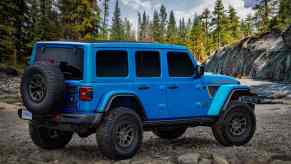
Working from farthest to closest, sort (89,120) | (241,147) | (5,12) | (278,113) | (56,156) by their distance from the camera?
1. (5,12)
2. (278,113)
3. (241,147)
4. (56,156)
5. (89,120)

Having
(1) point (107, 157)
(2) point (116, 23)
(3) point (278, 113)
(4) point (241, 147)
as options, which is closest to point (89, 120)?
(1) point (107, 157)

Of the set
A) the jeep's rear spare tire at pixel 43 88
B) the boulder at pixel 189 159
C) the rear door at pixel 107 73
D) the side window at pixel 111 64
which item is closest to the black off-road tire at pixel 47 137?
the jeep's rear spare tire at pixel 43 88

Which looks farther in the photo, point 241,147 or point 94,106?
point 241,147

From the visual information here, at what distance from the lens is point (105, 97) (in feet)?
26.6

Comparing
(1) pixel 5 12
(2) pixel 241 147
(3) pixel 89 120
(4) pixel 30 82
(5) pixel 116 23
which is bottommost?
(2) pixel 241 147

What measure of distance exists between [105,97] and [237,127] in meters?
3.49

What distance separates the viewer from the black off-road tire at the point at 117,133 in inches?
320

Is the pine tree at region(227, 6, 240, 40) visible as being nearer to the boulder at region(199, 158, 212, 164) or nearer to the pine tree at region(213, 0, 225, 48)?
the pine tree at region(213, 0, 225, 48)

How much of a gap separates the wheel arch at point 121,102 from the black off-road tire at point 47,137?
1760 mm

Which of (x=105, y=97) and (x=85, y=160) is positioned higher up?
(x=105, y=97)

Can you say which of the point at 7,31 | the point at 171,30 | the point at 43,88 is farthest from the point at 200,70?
the point at 171,30

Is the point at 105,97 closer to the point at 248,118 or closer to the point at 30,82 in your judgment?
the point at 30,82

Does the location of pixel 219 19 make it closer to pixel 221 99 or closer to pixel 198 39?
pixel 198 39

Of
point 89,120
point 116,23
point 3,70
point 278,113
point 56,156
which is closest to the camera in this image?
point 89,120
